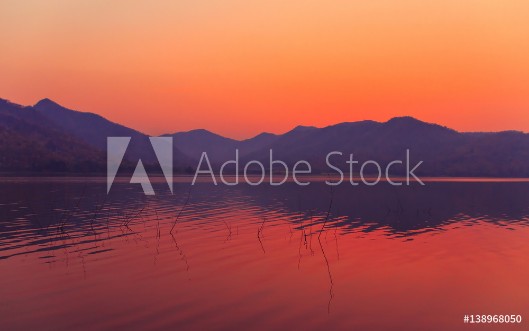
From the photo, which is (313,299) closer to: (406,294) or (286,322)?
(286,322)

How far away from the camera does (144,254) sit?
24.9 metres

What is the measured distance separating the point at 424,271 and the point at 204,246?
1302 cm

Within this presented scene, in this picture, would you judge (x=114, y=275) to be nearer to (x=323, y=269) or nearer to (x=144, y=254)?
(x=144, y=254)

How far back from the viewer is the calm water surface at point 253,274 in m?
14.8

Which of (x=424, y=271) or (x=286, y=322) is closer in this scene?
(x=286, y=322)

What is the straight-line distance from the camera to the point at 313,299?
1708 centimetres

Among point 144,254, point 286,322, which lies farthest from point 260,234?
point 286,322

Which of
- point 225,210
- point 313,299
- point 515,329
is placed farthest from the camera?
point 225,210

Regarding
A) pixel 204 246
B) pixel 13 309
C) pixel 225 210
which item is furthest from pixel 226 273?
pixel 225 210

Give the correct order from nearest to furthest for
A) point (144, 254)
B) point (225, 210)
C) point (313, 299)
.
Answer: point (313, 299)
point (144, 254)
point (225, 210)

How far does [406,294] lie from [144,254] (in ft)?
46.9

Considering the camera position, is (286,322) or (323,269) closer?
(286,322)

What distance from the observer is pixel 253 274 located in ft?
68.6

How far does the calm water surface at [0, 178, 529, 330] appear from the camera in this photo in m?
14.8
